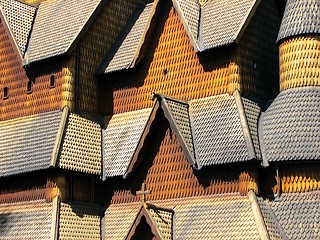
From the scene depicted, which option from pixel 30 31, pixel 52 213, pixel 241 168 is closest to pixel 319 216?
pixel 241 168

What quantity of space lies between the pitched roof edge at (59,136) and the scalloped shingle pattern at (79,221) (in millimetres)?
1612

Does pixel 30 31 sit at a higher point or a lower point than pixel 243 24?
higher

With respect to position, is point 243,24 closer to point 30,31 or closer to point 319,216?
point 319,216

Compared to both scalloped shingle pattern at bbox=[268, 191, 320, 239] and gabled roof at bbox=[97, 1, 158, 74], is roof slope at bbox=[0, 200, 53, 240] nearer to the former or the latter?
gabled roof at bbox=[97, 1, 158, 74]

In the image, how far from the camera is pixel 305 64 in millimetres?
28219

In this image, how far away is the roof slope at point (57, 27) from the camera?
104 ft

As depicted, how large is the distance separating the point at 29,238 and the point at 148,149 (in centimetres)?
509

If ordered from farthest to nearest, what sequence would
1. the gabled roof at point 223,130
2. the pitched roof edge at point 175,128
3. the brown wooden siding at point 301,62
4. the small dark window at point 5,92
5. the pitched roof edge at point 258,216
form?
the small dark window at point 5,92
the brown wooden siding at point 301,62
the pitched roof edge at point 175,128
the gabled roof at point 223,130
the pitched roof edge at point 258,216

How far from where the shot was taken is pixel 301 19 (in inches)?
1126

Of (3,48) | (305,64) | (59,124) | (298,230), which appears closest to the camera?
(298,230)

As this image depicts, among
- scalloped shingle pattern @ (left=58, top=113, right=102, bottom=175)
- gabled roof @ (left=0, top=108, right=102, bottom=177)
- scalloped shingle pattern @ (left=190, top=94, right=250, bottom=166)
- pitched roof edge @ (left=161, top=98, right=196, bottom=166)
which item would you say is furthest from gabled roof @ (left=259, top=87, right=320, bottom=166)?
gabled roof @ (left=0, top=108, right=102, bottom=177)

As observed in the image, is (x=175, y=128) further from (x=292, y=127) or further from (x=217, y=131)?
(x=292, y=127)

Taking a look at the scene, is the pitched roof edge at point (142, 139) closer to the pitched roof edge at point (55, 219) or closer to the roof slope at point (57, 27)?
the pitched roof edge at point (55, 219)

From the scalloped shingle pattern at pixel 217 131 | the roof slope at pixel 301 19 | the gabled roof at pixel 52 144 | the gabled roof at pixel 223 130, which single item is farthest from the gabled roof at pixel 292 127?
the gabled roof at pixel 52 144
